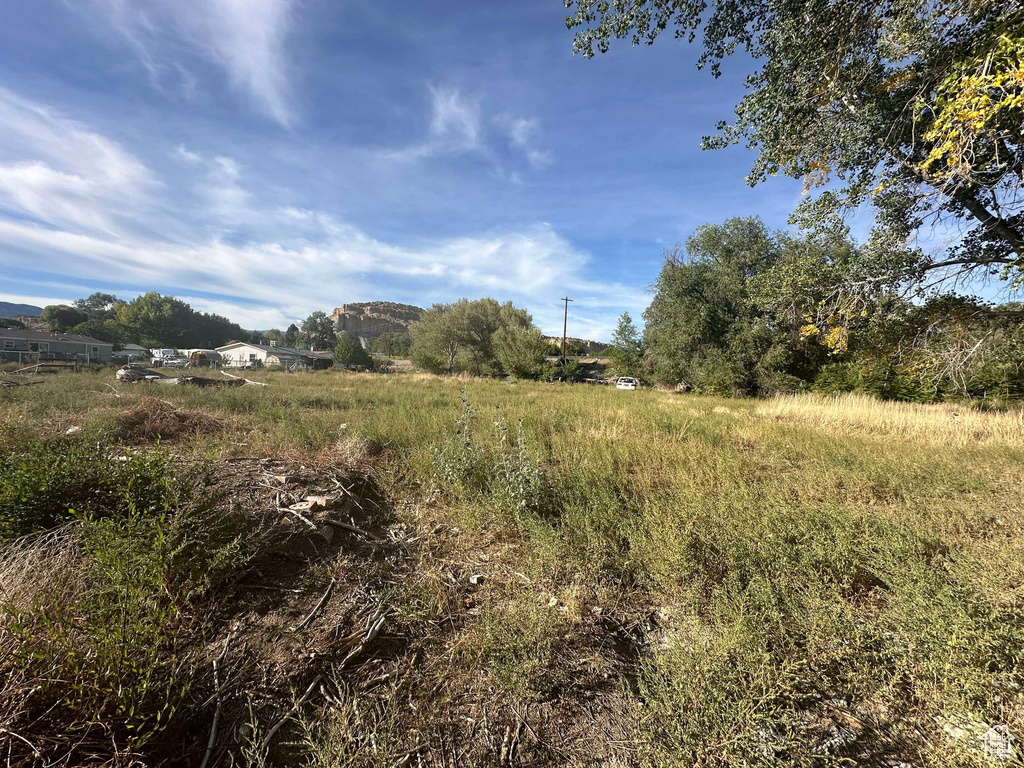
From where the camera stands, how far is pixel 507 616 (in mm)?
2131

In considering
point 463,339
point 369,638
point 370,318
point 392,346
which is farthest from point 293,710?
point 370,318

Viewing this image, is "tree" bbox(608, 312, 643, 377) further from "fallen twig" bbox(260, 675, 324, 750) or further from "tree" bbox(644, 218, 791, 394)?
"fallen twig" bbox(260, 675, 324, 750)

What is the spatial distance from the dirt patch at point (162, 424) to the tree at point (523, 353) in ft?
76.9

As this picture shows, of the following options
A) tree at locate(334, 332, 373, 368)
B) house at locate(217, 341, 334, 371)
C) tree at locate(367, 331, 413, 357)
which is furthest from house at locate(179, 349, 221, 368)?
tree at locate(367, 331, 413, 357)

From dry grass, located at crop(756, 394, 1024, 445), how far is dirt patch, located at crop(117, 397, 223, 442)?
11.1m

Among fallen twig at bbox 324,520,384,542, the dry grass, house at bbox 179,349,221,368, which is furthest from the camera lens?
house at bbox 179,349,221,368

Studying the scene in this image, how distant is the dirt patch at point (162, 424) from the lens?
17.1 ft

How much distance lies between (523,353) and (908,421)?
22821 mm

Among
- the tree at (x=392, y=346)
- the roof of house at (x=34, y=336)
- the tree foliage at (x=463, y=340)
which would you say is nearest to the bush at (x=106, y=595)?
the tree foliage at (x=463, y=340)

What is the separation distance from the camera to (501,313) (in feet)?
116

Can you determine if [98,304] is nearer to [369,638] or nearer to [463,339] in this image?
[463,339]

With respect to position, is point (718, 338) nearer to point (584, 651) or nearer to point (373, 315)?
point (584, 651)

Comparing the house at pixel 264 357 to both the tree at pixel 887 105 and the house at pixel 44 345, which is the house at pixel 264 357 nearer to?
the house at pixel 44 345

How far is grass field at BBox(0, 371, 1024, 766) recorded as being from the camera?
1.46 meters
